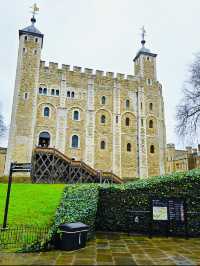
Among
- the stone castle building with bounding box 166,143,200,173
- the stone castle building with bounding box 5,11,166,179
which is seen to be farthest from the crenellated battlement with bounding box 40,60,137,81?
the stone castle building with bounding box 166,143,200,173

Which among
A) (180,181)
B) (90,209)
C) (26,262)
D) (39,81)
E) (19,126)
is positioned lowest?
(26,262)

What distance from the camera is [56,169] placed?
1061 inches

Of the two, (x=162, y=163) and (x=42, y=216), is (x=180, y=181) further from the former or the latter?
(x=162, y=163)

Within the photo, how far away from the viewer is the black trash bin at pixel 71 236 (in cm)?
693

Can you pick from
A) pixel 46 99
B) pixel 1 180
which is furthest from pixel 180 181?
pixel 46 99

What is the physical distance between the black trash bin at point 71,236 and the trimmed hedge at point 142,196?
2858 mm

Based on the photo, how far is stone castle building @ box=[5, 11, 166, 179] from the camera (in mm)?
30422

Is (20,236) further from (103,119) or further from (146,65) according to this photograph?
(146,65)

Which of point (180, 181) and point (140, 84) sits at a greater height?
point (140, 84)

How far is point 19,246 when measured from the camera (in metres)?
7.32

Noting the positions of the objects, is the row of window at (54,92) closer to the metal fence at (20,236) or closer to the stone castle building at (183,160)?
the stone castle building at (183,160)

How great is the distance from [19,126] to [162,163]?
768 inches

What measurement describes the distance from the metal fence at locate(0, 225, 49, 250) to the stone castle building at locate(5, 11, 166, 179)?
812 inches

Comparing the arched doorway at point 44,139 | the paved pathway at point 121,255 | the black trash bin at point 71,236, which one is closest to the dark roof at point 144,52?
the arched doorway at point 44,139
